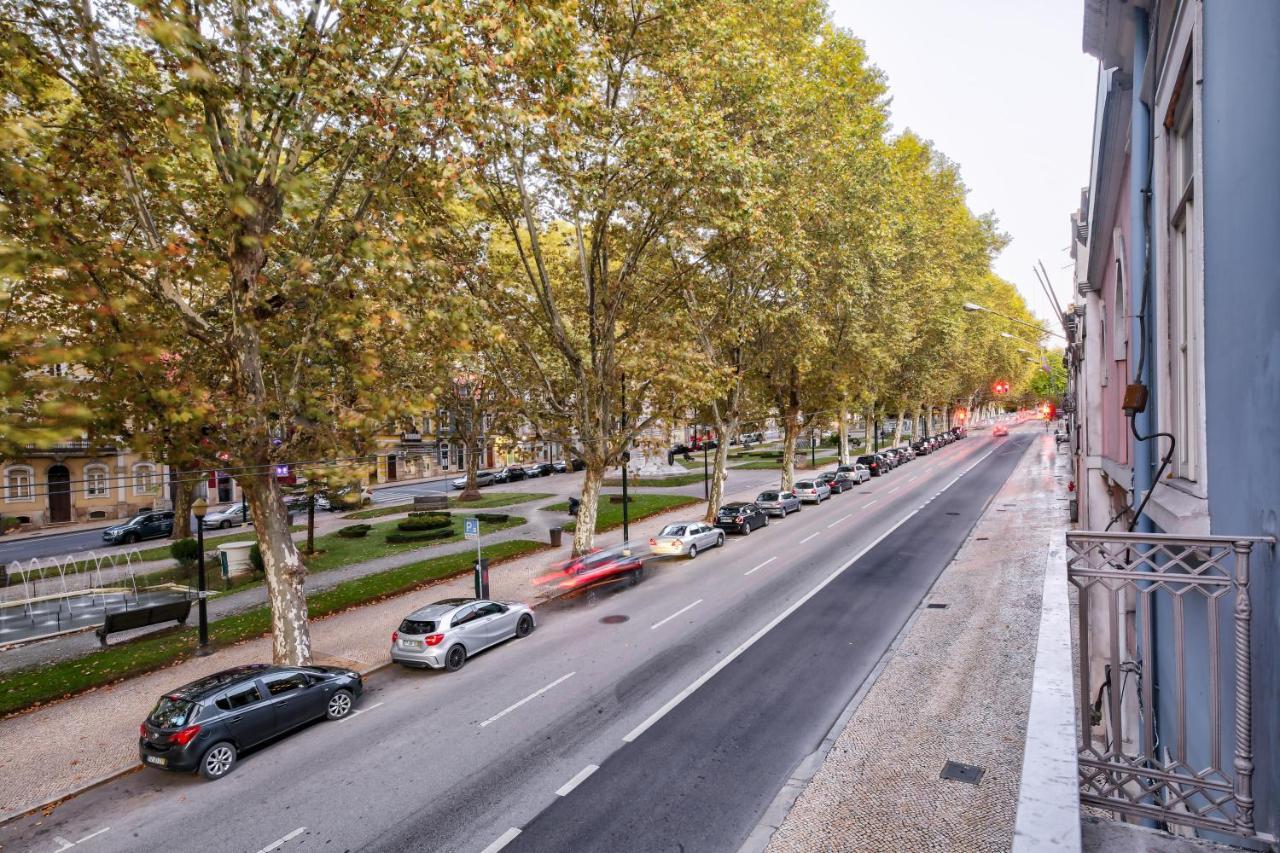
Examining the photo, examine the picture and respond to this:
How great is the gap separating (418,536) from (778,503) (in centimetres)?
1748

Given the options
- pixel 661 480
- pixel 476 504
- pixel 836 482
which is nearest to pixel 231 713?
pixel 476 504

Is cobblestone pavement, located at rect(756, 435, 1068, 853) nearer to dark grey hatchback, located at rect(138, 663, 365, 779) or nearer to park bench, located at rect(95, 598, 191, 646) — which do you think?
dark grey hatchback, located at rect(138, 663, 365, 779)

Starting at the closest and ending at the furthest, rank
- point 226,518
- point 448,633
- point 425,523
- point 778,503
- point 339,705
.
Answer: point 339,705 → point 448,633 → point 425,523 → point 778,503 → point 226,518

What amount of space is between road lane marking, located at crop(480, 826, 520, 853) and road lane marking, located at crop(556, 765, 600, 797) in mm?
902

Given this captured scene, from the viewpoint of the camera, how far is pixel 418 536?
28844 millimetres

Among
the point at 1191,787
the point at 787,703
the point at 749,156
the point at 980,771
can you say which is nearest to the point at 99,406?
the point at 787,703

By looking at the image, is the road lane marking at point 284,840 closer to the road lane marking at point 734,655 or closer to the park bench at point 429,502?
the road lane marking at point 734,655

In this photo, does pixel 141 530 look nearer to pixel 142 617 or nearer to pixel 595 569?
pixel 142 617

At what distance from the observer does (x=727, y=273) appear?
27266 millimetres

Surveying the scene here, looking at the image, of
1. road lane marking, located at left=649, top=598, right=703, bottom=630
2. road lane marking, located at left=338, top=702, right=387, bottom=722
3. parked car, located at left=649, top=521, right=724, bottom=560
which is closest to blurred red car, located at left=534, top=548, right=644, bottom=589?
parked car, located at left=649, top=521, right=724, bottom=560

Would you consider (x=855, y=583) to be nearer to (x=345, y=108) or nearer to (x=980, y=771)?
(x=980, y=771)

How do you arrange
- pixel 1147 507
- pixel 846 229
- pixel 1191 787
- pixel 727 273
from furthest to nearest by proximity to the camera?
pixel 846 229 → pixel 727 273 → pixel 1147 507 → pixel 1191 787

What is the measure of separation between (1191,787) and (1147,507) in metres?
3.26

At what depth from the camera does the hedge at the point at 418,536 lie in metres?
28.5
